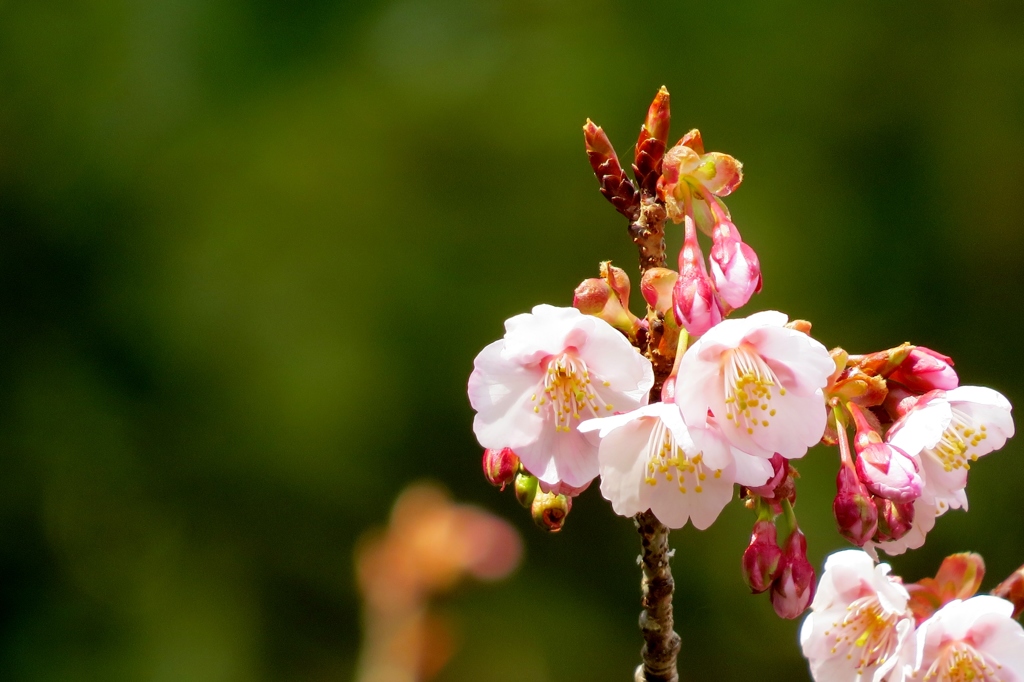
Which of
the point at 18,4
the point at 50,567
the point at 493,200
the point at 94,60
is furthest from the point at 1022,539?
the point at 18,4

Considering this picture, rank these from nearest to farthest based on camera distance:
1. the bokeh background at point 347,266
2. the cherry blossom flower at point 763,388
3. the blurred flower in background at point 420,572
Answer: the cherry blossom flower at point 763,388, the blurred flower in background at point 420,572, the bokeh background at point 347,266

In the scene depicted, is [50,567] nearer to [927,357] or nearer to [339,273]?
[339,273]

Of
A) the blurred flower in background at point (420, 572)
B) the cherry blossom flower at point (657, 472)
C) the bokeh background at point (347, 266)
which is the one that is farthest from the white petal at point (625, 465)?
the bokeh background at point (347, 266)

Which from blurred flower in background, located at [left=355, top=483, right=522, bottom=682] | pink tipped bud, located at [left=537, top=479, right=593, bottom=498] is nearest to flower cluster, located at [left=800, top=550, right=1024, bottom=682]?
pink tipped bud, located at [left=537, top=479, right=593, bottom=498]

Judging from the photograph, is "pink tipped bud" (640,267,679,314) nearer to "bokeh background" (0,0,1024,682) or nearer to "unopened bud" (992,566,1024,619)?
"unopened bud" (992,566,1024,619)

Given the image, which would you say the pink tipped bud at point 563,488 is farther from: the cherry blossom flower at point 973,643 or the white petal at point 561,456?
the cherry blossom flower at point 973,643

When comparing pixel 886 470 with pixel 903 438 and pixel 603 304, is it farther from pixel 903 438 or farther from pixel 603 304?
pixel 603 304
